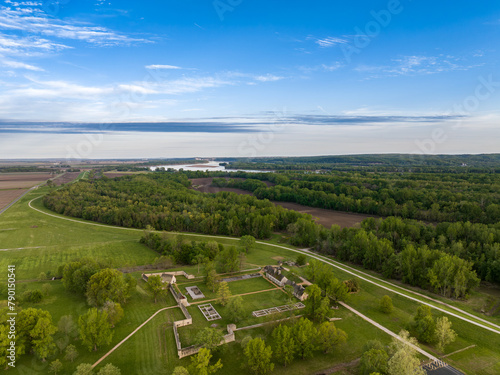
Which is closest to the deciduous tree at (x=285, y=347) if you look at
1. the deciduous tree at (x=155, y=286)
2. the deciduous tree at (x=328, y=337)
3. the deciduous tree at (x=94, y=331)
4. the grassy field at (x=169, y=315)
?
the grassy field at (x=169, y=315)

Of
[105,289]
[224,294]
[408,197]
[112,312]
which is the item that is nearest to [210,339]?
[224,294]

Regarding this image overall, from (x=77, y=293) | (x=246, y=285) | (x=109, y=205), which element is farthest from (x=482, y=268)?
(x=109, y=205)

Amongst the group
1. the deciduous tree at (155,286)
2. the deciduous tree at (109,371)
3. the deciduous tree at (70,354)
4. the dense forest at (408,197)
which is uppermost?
the dense forest at (408,197)

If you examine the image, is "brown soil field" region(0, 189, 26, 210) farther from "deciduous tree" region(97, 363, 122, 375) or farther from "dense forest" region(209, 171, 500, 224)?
"deciduous tree" region(97, 363, 122, 375)

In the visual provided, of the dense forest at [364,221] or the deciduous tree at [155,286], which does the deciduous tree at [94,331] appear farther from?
the dense forest at [364,221]

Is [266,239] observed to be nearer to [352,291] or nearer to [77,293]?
[352,291]

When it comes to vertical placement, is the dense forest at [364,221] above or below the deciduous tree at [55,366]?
above

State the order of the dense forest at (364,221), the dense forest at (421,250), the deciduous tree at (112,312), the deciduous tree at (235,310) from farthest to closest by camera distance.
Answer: the dense forest at (364,221), the dense forest at (421,250), the deciduous tree at (235,310), the deciduous tree at (112,312)
